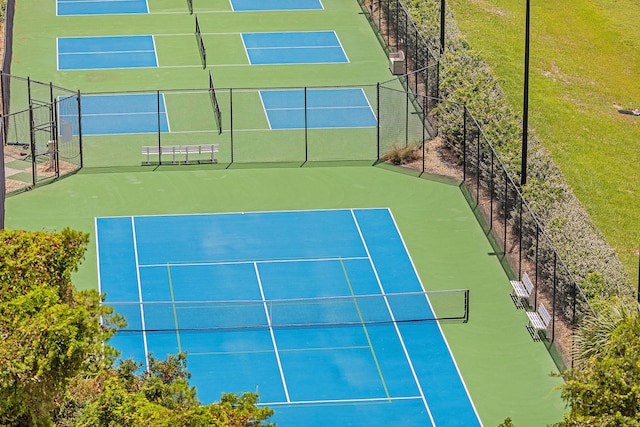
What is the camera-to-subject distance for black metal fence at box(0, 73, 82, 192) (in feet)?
159

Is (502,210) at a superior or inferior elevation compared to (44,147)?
inferior

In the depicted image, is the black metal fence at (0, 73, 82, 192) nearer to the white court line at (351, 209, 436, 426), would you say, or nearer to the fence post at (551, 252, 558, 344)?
the white court line at (351, 209, 436, 426)

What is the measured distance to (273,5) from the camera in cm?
6756

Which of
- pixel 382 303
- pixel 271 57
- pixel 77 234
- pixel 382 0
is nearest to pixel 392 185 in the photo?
pixel 382 303

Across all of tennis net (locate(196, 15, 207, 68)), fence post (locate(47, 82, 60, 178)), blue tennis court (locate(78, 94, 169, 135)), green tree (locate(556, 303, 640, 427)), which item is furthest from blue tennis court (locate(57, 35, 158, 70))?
green tree (locate(556, 303, 640, 427))

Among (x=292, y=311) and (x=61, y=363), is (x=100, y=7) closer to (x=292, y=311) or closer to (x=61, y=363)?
(x=292, y=311)

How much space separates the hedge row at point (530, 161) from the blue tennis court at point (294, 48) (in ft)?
12.6

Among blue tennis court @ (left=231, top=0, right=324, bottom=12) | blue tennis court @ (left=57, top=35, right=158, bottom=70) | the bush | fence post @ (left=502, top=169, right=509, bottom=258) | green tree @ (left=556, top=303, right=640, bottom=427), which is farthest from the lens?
blue tennis court @ (left=231, top=0, right=324, bottom=12)

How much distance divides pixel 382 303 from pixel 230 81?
62.6ft

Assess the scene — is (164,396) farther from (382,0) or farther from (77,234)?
(382,0)

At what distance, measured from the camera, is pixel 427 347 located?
39594 millimetres

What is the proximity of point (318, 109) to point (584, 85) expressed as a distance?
12673 mm

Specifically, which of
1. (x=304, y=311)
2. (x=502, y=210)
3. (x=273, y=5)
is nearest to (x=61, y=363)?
(x=304, y=311)

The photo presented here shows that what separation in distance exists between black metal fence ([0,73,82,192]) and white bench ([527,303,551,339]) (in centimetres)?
1687
